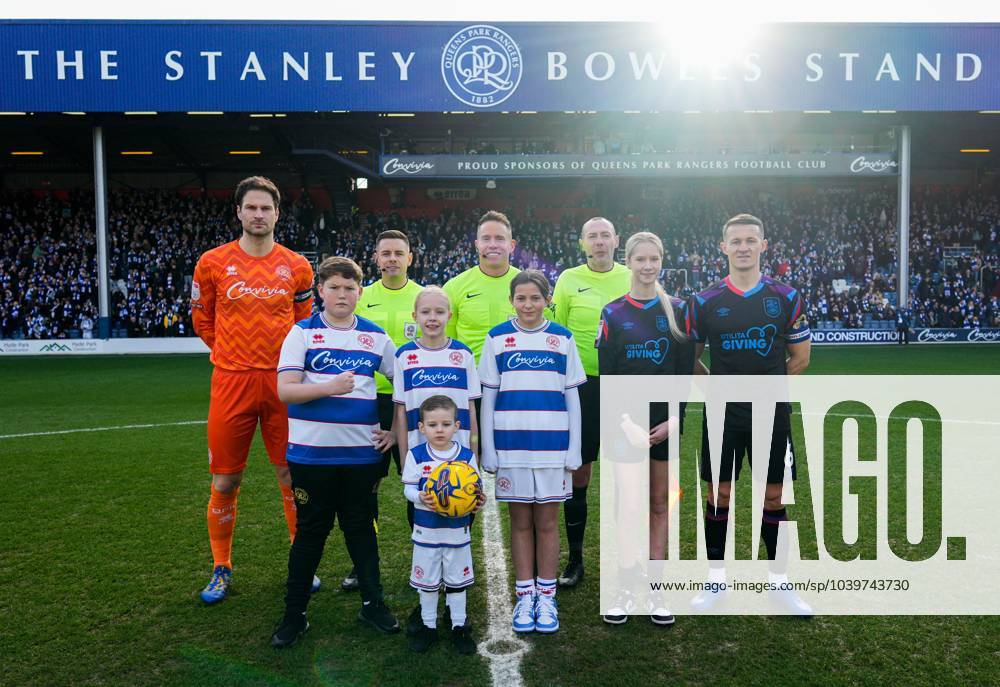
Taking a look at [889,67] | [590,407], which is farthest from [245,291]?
[889,67]

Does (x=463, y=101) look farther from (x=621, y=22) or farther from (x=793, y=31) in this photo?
(x=793, y=31)

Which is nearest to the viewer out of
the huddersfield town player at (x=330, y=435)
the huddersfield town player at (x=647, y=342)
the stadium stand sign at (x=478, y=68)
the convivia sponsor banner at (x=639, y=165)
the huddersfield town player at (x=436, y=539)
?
the huddersfield town player at (x=436, y=539)

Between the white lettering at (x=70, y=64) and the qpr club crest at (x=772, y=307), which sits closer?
the qpr club crest at (x=772, y=307)

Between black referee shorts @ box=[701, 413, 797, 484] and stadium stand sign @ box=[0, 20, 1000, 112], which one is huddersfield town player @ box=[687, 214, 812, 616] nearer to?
black referee shorts @ box=[701, 413, 797, 484]

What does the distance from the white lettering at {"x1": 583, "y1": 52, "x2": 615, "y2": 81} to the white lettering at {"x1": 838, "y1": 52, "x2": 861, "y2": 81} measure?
750 centimetres

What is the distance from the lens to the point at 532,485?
3.93 meters

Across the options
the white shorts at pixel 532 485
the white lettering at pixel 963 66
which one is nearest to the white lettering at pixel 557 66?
the white lettering at pixel 963 66

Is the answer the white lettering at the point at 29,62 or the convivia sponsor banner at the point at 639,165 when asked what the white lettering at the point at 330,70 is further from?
the white lettering at the point at 29,62

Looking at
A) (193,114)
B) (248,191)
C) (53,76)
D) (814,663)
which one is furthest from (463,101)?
(814,663)

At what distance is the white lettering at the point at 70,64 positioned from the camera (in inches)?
879

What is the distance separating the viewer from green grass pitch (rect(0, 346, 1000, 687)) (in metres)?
3.45

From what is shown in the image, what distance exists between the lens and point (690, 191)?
31.5 m

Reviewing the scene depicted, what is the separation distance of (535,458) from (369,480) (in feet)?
3.00

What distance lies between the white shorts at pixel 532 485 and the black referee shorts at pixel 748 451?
0.94 meters
